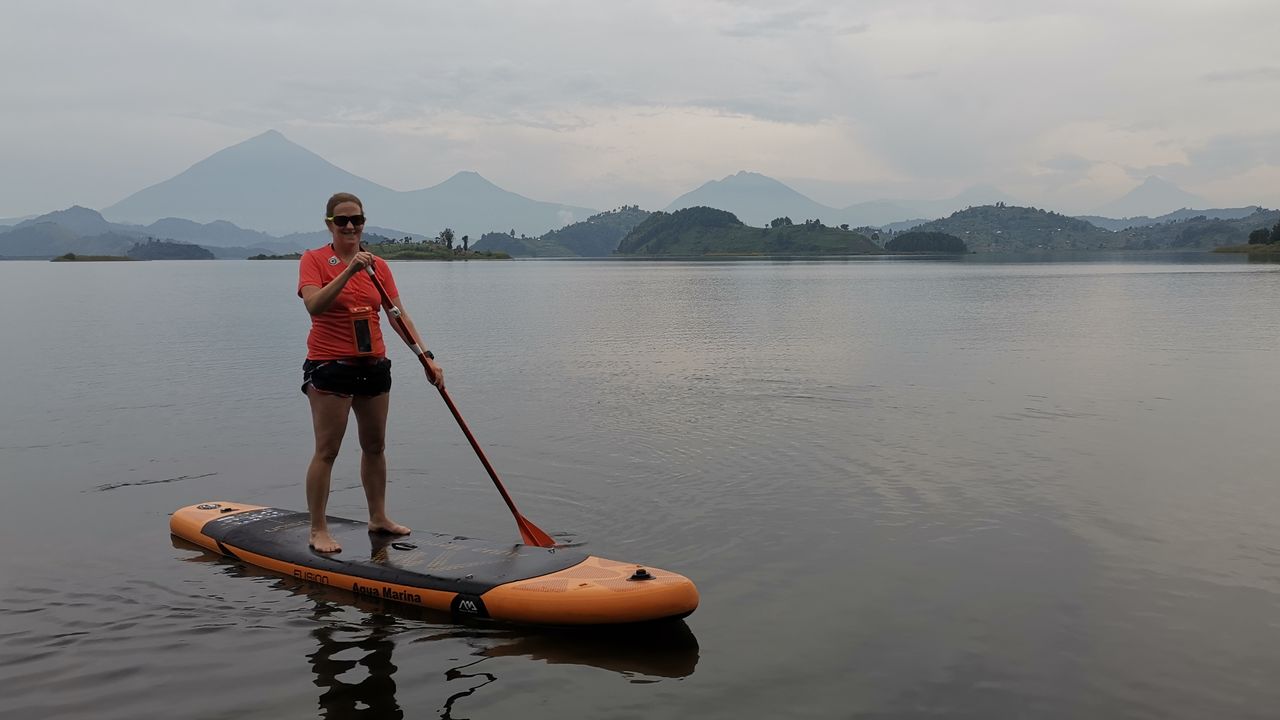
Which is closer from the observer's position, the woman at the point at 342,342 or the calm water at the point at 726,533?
the calm water at the point at 726,533

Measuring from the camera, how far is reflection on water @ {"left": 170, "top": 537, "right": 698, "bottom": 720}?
22.0 ft

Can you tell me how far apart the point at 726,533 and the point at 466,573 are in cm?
354

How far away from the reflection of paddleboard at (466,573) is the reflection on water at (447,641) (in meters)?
0.15

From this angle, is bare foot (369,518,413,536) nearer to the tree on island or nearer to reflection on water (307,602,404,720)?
reflection on water (307,602,404,720)

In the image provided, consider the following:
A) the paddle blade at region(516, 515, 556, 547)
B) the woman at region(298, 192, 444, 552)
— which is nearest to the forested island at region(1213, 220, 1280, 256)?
the paddle blade at region(516, 515, 556, 547)

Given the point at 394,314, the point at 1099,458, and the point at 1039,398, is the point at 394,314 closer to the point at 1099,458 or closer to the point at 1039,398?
the point at 1099,458

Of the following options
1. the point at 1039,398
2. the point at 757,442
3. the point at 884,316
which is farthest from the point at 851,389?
the point at 884,316

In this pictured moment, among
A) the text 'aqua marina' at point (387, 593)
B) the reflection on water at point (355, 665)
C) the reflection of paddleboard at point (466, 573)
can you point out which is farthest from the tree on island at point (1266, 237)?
the reflection on water at point (355, 665)

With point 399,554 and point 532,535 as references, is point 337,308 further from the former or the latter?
point 532,535

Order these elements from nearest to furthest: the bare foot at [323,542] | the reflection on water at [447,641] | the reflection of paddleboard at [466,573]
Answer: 1. the reflection on water at [447,641]
2. the reflection of paddleboard at [466,573]
3. the bare foot at [323,542]

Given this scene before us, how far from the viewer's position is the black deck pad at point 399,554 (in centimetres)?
801

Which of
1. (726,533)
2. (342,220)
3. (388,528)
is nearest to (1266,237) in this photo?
(726,533)

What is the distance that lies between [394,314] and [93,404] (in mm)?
14954

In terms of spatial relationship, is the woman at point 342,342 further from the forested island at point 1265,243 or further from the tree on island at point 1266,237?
the tree on island at point 1266,237
